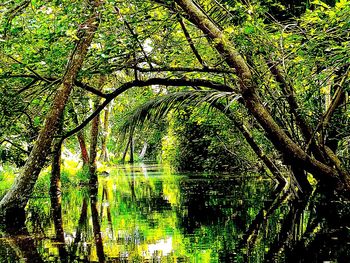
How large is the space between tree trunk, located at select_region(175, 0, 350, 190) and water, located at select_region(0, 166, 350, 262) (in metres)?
0.98

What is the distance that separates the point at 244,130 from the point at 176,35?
3664 millimetres

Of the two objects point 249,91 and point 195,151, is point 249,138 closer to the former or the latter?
point 249,91

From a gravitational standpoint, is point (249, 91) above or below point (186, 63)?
below

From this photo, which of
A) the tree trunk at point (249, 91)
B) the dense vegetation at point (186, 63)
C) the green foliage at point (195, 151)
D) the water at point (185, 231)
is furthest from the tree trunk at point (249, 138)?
the green foliage at point (195, 151)

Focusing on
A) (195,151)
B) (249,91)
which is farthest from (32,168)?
(195,151)

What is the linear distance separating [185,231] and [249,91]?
2238 mm

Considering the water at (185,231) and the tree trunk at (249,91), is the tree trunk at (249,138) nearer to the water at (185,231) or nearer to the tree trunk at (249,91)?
the water at (185,231)

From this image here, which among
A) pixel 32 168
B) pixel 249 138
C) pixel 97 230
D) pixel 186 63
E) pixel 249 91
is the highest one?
pixel 186 63

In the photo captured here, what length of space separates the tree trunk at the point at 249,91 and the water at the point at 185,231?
0.98 metres

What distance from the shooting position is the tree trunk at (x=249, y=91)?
6442 millimetres

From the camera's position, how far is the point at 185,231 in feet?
22.9

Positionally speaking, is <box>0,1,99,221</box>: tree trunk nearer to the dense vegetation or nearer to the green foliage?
the dense vegetation

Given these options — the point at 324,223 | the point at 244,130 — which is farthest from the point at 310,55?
the point at 244,130

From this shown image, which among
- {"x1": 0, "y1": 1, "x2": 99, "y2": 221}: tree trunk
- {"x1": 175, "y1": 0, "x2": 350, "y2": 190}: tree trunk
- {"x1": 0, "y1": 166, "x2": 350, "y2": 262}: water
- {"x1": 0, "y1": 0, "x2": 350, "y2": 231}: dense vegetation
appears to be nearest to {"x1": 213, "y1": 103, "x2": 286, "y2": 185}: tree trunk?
{"x1": 0, "y1": 166, "x2": 350, "y2": 262}: water
